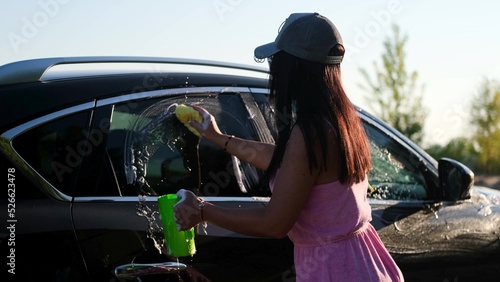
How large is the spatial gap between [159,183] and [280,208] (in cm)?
83

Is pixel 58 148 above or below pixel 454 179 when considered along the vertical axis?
above

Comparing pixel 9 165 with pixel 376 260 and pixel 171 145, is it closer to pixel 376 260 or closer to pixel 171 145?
pixel 171 145

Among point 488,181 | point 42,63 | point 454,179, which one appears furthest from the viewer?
point 488,181

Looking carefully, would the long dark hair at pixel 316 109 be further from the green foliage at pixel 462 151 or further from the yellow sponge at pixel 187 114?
the green foliage at pixel 462 151

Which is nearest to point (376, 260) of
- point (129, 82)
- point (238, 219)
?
point (238, 219)

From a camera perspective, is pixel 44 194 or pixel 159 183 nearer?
pixel 44 194

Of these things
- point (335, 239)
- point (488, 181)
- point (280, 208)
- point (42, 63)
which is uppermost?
point (42, 63)

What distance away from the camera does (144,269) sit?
2.94 meters

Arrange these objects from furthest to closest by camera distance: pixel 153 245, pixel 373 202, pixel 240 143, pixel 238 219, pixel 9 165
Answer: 1. pixel 373 202
2. pixel 240 143
3. pixel 153 245
4. pixel 9 165
5. pixel 238 219

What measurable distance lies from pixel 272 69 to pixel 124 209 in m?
0.82

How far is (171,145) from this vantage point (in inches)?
130

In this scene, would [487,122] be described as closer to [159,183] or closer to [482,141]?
[482,141]

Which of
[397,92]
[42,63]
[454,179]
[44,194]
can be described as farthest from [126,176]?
[397,92]

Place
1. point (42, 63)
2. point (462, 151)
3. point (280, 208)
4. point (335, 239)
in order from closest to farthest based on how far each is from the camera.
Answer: point (280, 208)
point (335, 239)
point (42, 63)
point (462, 151)
